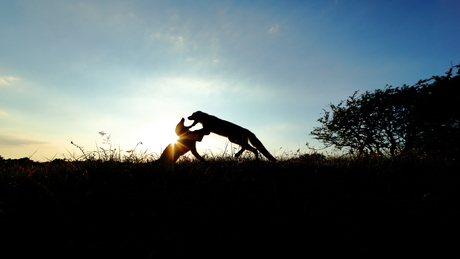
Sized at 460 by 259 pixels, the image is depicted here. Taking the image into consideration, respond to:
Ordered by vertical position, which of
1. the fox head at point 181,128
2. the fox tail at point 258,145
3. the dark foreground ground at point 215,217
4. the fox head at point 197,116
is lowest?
the dark foreground ground at point 215,217

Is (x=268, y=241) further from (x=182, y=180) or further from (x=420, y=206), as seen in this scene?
(x=420, y=206)

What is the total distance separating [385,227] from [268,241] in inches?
49.8

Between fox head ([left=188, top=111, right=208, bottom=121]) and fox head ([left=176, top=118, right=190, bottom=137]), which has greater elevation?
fox head ([left=188, top=111, right=208, bottom=121])

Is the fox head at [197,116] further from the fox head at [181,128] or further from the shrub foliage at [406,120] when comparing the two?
the shrub foliage at [406,120]

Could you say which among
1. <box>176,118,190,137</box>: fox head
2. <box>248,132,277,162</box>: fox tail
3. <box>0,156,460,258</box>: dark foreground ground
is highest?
<box>176,118,190,137</box>: fox head

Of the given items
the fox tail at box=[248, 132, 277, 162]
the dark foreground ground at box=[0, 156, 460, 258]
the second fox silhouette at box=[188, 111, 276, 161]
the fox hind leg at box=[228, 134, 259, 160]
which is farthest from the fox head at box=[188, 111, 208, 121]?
the dark foreground ground at box=[0, 156, 460, 258]

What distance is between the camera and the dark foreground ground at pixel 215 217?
6.04ft

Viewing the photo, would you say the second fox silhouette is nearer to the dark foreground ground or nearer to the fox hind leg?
the fox hind leg

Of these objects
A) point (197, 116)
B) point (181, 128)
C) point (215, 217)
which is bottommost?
point (215, 217)

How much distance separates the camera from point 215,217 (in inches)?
87.2

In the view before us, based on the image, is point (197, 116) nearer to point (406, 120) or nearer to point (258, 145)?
point (258, 145)

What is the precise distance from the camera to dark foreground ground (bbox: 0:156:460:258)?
1840 millimetres

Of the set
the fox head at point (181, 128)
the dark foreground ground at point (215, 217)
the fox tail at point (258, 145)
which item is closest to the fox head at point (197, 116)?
the fox head at point (181, 128)

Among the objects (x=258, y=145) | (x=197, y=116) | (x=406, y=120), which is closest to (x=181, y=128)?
(x=197, y=116)
